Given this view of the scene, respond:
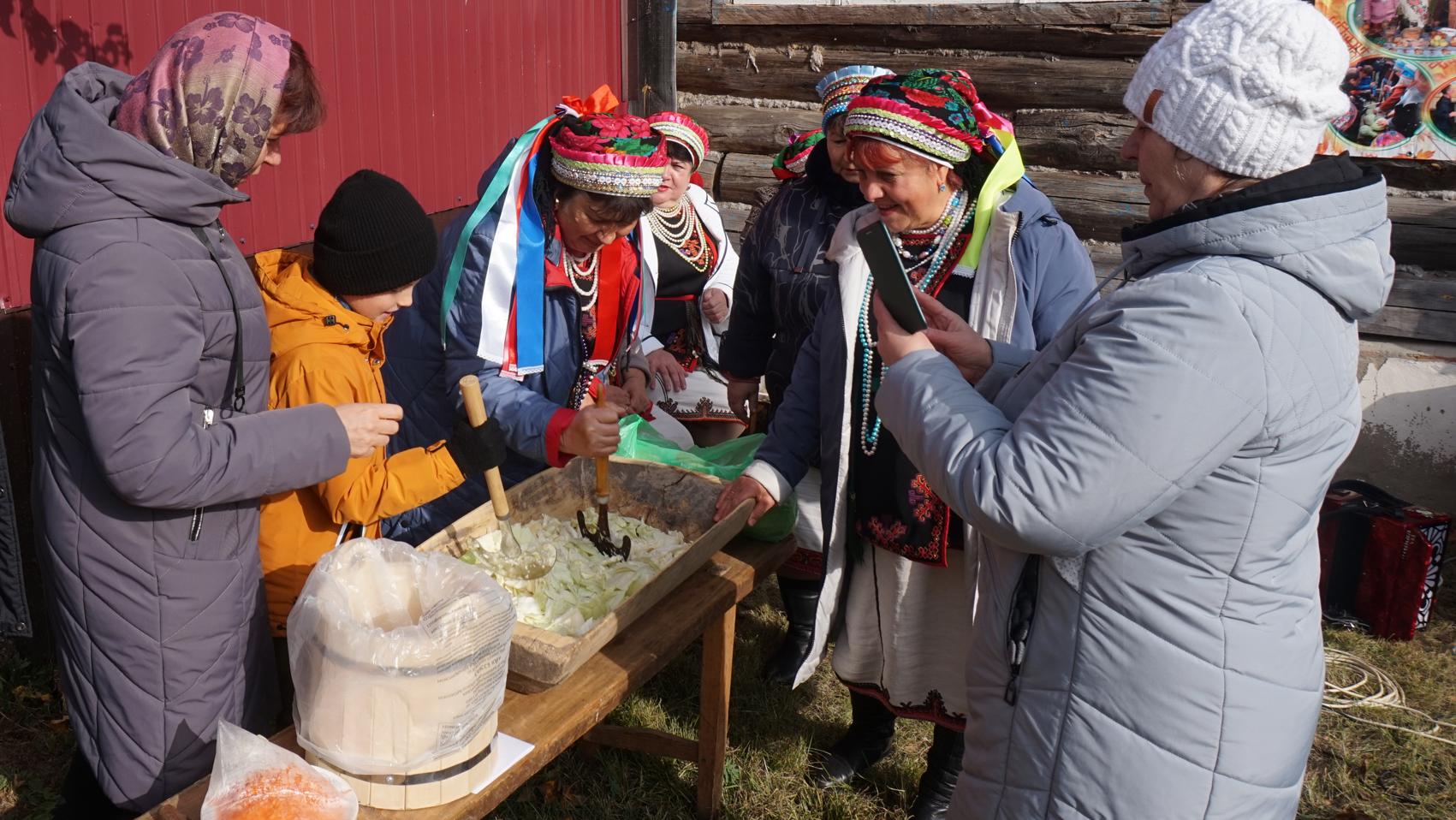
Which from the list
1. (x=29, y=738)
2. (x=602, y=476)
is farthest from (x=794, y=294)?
(x=29, y=738)

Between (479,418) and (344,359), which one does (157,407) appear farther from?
(479,418)

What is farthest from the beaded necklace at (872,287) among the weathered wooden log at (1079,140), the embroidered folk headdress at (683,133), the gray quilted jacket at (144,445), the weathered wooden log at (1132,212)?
the weathered wooden log at (1079,140)

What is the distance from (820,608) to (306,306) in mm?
1580

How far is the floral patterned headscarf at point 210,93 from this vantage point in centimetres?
206

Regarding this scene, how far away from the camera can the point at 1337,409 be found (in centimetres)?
181

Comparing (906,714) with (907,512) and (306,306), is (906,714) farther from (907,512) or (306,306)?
(306,306)

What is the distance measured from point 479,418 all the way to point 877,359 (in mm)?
1109

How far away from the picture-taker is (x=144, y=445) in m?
1.97

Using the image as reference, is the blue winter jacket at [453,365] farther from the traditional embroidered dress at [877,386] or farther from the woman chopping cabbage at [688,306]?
the woman chopping cabbage at [688,306]

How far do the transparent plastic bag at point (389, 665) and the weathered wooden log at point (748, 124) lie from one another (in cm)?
529

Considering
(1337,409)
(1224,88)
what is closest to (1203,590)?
(1337,409)

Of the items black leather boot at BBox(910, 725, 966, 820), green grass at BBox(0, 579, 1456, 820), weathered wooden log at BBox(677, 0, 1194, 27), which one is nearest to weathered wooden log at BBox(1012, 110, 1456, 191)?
weathered wooden log at BBox(677, 0, 1194, 27)

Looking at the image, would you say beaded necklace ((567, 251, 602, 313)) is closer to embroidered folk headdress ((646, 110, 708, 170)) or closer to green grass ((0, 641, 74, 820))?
embroidered folk headdress ((646, 110, 708, 170))

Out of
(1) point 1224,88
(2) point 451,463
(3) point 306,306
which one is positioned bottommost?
(2) point 451,463
